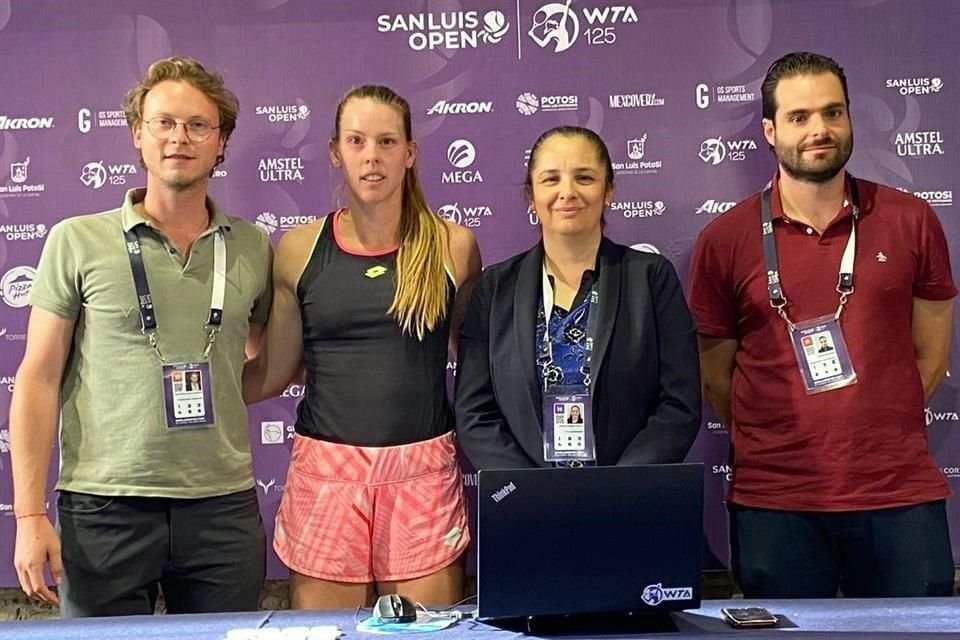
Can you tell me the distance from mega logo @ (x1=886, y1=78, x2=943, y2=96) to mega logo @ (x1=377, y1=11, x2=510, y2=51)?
1206mm

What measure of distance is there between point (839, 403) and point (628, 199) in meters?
0.96

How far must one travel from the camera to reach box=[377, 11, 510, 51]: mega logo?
304cm

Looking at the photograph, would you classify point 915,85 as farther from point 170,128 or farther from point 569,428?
point 170,128

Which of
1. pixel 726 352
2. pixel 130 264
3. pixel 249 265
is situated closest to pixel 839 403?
pixel 726 352

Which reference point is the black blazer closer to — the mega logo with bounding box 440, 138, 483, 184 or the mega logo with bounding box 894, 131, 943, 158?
the mega logo with bounding box 440, 138, 483, 184

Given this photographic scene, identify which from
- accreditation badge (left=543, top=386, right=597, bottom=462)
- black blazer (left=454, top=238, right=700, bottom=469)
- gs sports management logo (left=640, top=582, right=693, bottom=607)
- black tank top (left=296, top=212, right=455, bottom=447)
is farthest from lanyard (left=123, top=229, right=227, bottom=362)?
gs sports management logo (left=640, top=582, right=693, bottom=607)

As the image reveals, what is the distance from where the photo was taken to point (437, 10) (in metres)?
3.04

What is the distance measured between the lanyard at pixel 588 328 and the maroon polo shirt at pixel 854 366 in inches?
18.9

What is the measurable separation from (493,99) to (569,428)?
1251 millimetres

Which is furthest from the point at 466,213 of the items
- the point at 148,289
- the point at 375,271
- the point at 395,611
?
the point at 395,611

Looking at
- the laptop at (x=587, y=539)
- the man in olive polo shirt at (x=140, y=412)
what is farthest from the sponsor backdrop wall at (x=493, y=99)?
the laptop at (x=587, y=539)

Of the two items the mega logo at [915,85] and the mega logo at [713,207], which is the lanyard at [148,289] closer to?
the mega logo at [713,207]

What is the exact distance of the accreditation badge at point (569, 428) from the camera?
7.25ft

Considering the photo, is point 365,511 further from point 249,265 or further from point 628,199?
point 628,199
